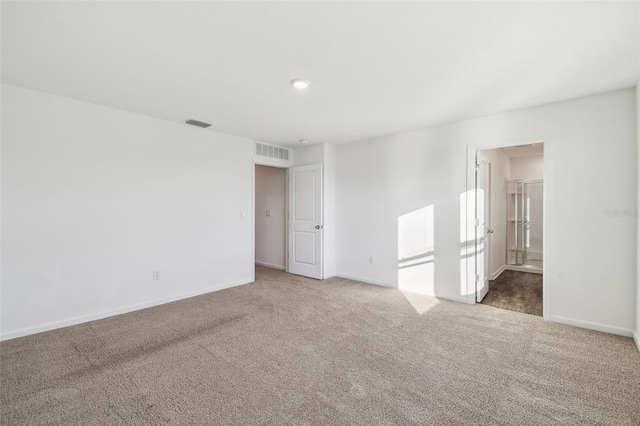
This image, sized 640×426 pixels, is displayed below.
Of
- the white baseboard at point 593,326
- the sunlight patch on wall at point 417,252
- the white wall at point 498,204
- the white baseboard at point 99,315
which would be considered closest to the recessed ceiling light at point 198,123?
the white baseboard at point 99,315

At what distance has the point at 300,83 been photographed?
109 inches

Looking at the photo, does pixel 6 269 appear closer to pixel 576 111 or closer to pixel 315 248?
pixel 315 248

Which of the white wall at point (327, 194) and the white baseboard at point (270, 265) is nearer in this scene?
the white wall at point (327, 194)

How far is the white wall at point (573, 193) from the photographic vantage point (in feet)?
9.64

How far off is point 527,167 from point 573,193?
3.77 m

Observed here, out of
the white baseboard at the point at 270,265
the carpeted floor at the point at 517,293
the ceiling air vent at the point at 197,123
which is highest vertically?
the ceiling air vent at the point at 197,123

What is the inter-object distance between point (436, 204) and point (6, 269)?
4.98 metres

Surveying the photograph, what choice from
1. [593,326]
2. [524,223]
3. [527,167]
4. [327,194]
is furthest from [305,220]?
[527,167]

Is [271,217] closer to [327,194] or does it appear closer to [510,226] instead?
[327,194]

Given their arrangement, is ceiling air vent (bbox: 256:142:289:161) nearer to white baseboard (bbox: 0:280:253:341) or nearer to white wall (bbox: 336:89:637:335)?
white baseboard (bbox: 0:280:253:341)

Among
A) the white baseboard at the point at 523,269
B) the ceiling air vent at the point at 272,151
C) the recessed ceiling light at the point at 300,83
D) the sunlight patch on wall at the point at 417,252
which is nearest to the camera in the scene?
the recessed ceiling light at the point at 300,83

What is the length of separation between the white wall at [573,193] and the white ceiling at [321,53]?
275 mm

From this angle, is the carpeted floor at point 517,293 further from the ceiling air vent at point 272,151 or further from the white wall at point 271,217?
the ceiling air vent at point 272,151

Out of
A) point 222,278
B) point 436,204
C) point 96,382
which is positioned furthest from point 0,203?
point 436,204
